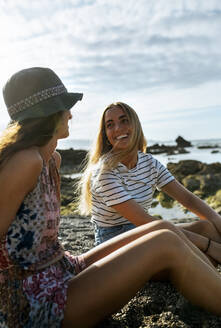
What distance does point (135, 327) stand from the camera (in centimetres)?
273

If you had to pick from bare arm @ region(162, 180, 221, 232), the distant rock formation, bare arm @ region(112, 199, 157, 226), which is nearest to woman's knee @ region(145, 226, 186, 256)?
bare arm @ region(112, 199, 157, 226)

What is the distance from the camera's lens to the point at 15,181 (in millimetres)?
2238

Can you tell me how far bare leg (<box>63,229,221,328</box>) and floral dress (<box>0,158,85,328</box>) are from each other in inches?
4.2

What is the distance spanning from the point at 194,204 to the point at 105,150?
3.73ft

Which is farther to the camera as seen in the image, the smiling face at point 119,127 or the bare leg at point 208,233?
the smiling face at point 119,127

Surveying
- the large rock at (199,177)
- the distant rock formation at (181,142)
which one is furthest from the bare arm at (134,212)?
the distant rock formation at (181,142)

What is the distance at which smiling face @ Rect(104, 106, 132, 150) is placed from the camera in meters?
4.03

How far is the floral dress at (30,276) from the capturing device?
7.58 ft

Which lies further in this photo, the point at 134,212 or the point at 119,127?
the point at 119,127

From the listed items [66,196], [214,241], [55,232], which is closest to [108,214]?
[214,241]

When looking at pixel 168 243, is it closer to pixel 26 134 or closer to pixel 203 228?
pixel 26 134

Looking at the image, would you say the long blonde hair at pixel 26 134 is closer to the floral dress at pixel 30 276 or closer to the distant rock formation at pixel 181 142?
the floral dress at pixel 30 276

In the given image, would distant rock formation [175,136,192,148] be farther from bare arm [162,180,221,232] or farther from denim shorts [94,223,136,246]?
denim shorts [94,223,136,246]

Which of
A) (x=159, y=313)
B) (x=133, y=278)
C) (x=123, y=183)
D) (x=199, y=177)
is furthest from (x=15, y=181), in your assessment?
(x=199, y=177)
